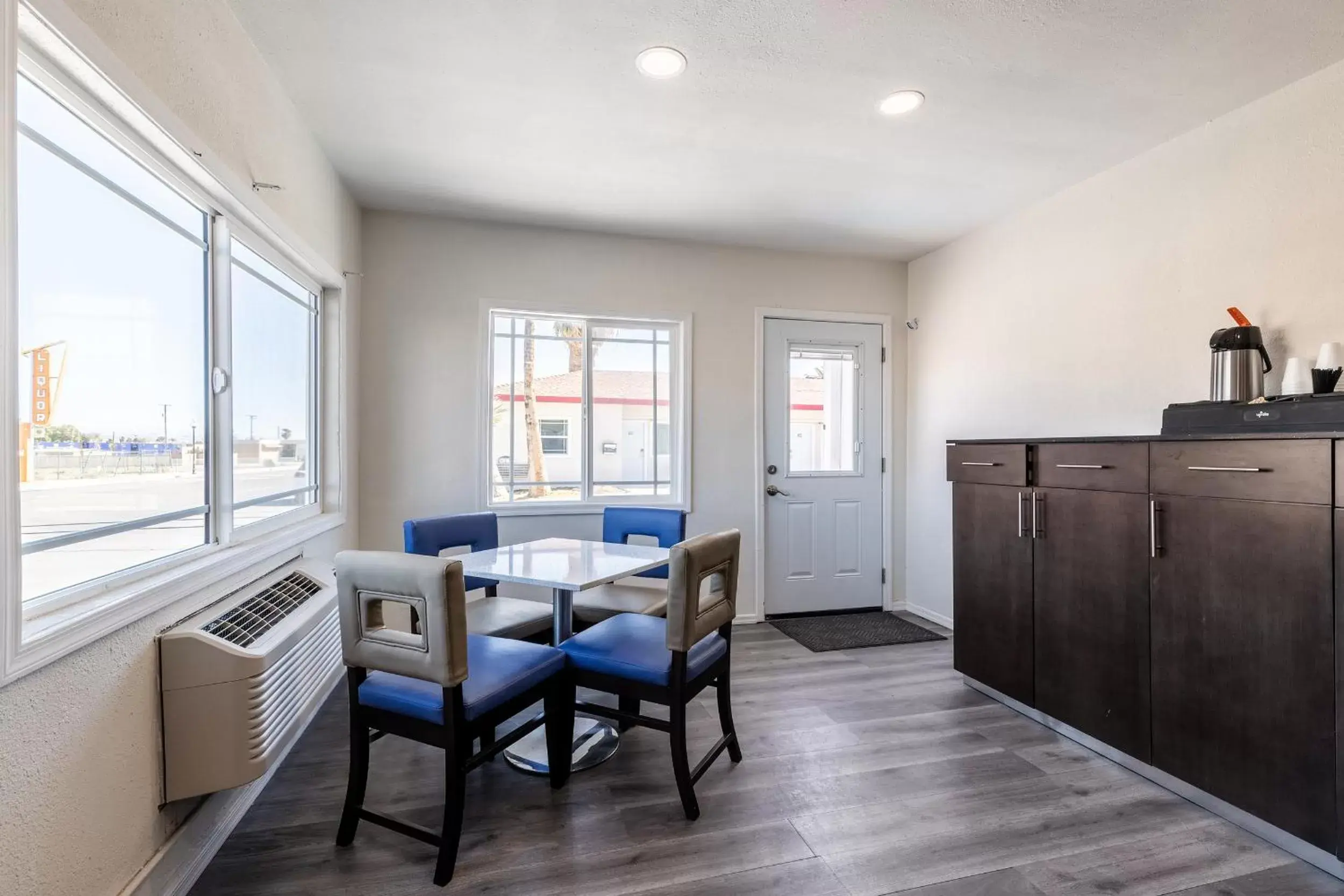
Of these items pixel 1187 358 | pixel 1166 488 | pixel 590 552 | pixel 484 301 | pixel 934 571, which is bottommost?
pixel 934 571

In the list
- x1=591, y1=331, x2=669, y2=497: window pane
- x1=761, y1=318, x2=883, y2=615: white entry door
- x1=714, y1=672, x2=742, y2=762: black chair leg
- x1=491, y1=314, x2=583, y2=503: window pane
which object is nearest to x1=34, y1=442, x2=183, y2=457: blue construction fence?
x1=714, y1=672, x2=742, y2=762: black chair leg

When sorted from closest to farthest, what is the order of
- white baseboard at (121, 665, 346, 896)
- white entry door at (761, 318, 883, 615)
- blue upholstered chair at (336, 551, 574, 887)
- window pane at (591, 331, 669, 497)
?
white baseboard at (121, 665, 346, 896) → blue upholstered chair at (336, 551, 574, 887) → window pane at (591, 331, 669, 497) → white entry door at (761, 318, 883, 615)

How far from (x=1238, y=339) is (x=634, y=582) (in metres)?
2.67

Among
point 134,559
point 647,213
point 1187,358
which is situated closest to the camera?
point 134,559

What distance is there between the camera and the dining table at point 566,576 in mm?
2193

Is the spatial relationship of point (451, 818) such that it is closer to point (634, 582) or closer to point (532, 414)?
point (634, 582)

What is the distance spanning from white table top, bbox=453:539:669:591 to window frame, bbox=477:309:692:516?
0.92 meters

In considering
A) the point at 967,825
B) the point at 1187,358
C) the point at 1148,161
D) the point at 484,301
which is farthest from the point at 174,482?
the point at 1148,161

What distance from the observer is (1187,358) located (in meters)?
2.64

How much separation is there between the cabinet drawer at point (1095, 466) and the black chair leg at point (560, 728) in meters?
2.14

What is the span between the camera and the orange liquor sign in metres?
1.26

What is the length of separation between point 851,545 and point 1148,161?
2766mm

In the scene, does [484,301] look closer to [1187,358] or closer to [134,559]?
[134,559]

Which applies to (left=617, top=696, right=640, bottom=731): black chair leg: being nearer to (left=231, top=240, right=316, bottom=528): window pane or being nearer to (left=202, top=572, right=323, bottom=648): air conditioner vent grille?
(left=202, top=572, right=323, bottom=648): air conditioner vent grille
